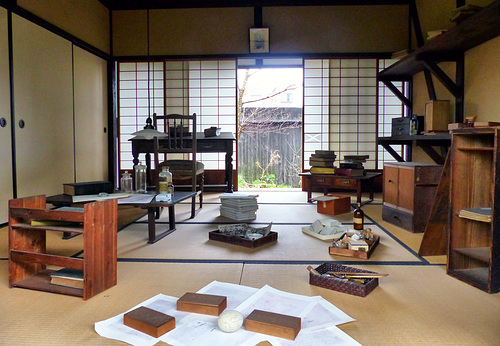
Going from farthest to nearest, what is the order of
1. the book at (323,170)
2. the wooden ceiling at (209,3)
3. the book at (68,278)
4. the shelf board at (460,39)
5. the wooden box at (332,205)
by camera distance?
the wooden ceiling at (209,3), the book at (323,170), the wooden box at (332,205), the shelf board at (460,39), the book at (68,278)

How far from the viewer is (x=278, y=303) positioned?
1606mm

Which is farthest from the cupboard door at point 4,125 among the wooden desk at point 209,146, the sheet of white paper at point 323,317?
the sheet of white paper at point 323,317

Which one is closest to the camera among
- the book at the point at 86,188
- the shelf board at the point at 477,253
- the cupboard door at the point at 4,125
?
the shelf board at the point at 477,253

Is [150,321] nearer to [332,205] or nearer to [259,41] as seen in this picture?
[332,205]

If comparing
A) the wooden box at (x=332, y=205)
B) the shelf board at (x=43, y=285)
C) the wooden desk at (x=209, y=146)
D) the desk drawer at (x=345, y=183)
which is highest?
the wooden desk at (x=209, y=146)

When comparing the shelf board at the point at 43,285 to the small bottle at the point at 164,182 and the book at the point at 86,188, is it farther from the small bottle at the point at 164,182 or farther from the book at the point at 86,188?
the small bottle at the point at 164,182

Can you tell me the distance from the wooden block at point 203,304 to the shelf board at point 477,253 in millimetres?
1264

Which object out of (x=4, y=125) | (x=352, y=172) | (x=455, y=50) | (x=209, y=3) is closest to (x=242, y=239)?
(x=352, y=172)

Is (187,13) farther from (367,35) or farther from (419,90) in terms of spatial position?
(419,90)

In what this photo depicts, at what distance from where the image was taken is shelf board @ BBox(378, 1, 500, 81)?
2920 mm

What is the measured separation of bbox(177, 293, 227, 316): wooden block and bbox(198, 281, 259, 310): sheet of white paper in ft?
0.24

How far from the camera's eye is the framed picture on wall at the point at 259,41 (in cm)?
559

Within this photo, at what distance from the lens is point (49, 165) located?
418cm

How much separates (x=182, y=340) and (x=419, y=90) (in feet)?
16.0
